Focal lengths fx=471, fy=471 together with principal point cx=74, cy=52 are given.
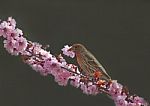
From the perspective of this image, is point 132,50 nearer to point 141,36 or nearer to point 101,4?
point 141,36

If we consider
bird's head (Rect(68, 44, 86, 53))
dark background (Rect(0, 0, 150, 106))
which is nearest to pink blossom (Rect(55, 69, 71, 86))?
bird's head (Rect(68, 44, 86, 53))

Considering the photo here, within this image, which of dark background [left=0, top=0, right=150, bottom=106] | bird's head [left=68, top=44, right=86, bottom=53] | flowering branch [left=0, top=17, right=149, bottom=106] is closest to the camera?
flowering branch [left=0, top=17, right=149, bottom=106]

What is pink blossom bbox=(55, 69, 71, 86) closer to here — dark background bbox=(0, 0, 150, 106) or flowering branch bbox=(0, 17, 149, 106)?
flowering branch bbox=(0, 17, 149, 106)

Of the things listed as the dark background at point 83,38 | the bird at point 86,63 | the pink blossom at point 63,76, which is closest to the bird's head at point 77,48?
the bird at point 86,63

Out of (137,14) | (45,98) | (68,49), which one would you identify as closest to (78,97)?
(45,98)

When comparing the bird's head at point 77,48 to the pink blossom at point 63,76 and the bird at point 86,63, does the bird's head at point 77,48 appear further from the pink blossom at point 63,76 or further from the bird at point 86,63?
the pink blossom at point 63,76

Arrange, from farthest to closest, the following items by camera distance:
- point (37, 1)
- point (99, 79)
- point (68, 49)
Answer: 1. point (37, 1)
2. point (68, 49)
3. point (99, 79)
